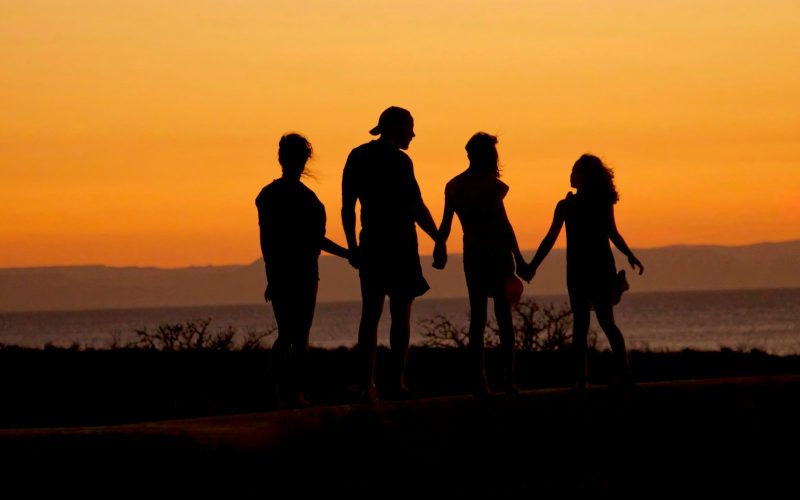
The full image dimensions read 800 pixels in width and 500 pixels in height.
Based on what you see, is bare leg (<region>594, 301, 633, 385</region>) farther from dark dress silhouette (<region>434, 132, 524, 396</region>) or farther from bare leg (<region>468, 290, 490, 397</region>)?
bare leg (<region>468, 290, 490, 397</region>)

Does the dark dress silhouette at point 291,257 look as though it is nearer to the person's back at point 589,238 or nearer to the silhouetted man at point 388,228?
the silhouetted man at point 388,228

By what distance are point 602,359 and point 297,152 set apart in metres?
8.69

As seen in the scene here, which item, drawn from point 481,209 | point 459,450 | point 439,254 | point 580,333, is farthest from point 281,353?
point 580,333

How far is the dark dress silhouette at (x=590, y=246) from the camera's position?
12.2m

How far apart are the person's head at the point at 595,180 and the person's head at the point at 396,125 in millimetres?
1507

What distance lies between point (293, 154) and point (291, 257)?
2.55 ft

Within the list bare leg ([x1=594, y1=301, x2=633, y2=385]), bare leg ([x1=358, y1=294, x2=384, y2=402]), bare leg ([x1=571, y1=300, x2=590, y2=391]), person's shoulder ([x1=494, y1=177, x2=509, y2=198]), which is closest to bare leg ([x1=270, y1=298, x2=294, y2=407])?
bare leg ([x1=358, y1=294, x2=384, y2=402])

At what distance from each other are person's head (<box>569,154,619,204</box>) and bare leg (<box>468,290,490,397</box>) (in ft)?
4.25

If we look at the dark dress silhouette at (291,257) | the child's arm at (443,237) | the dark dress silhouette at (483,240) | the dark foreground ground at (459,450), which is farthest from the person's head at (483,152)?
the dark foreground ground at (459,450)

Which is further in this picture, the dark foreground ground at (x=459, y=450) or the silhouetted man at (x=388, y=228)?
the silhouetted man at (x=388, y=228)

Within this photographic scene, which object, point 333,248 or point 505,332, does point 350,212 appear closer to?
point 333,248

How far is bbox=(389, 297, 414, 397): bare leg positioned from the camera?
37.7 feet

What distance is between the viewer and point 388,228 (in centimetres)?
1161

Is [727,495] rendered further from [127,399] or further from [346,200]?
[127,399]
